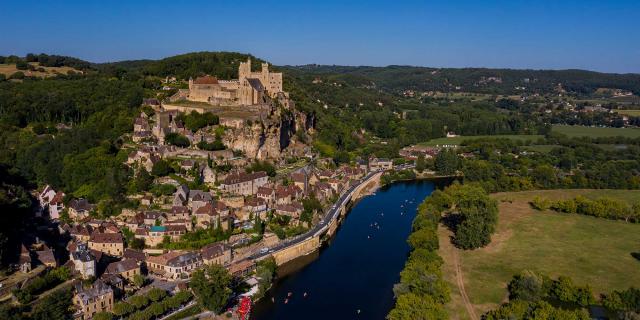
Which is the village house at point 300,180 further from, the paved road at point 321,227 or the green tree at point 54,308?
the green tree at point 54,308

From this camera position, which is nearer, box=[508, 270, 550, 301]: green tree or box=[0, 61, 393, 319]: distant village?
box=[508, 270, 550, 301]: green tree

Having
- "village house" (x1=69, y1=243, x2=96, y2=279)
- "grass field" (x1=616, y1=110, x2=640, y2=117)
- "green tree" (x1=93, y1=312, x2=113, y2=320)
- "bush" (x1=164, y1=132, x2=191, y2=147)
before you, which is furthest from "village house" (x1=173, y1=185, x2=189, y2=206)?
"grass field" (x1=616, y1=110, x2=640, y2=117)

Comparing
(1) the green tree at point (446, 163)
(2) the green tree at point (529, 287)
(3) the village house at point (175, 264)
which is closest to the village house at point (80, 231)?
(3) the village house at point (175, 264)

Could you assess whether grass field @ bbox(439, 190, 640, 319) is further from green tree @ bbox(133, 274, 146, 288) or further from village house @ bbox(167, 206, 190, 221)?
village house @ bbox(167, 206, 190, 221)

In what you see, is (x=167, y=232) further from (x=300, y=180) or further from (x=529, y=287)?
(x=529, y=287)

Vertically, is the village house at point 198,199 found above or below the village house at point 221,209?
above

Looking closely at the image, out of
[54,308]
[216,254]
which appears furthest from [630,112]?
[54,308]
